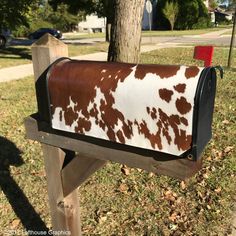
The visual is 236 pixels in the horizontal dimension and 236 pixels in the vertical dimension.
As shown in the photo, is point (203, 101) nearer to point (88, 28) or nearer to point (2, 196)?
point (2, 196)

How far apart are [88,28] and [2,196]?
60281mm

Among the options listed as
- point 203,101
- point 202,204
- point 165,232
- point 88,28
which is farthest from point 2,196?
point 88,28

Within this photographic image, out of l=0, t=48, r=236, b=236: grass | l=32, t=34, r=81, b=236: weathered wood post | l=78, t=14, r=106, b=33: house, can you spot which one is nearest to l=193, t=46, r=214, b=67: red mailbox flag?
l=0, t=48, r=236, b=236: grass

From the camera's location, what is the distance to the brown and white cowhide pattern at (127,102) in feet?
5.08

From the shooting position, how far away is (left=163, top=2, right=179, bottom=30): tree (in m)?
43.5

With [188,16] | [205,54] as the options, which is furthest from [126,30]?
[188,16]

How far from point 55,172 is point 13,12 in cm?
1505

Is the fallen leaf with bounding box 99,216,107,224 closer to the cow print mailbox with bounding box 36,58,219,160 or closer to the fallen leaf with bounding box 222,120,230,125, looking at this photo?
the cow print mailbox with bounding box 36,58,219,160

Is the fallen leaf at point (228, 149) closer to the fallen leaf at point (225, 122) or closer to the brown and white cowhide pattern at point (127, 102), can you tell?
the fallen leaf at point (225, 122)

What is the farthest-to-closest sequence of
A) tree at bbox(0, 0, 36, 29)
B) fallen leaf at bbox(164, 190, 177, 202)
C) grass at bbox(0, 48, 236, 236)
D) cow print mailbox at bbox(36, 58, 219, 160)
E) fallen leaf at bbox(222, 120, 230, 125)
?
tree at bbox(0, 0, 36, 29) < fallen leaf at bbox(222, 120, 230, 125) < fallen leaf at bbox(164, 190, 177, 202) < grass at bbox(0, 48, 236, 236) < cow print mailbox at bbox(36, 58, 219, 160)

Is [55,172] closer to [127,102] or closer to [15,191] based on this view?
[127,102]

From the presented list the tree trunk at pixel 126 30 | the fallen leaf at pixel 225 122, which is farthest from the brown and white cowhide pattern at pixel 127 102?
the fallen leaf at pixel 225 122

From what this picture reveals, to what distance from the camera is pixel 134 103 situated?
5.44 ft

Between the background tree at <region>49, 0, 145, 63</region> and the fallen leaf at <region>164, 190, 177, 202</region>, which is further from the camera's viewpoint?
the background tree at <region>49, 0, 145, 63</region>
